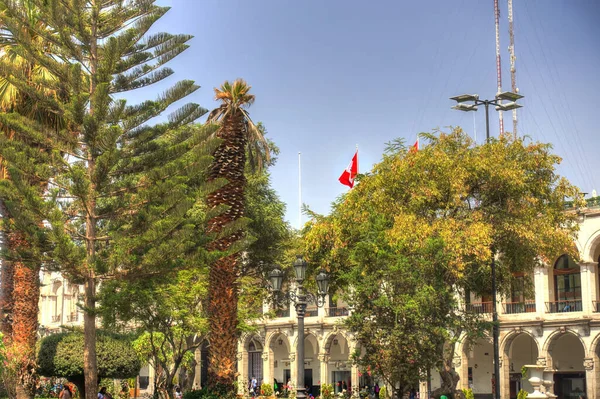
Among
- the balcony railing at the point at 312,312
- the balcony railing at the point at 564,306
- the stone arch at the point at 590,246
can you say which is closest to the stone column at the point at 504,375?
the balcony railing at the point at 564,306

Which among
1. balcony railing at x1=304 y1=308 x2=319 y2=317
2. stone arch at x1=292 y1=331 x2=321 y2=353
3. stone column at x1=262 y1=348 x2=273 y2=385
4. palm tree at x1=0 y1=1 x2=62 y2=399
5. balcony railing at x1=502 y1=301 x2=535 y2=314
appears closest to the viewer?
palm tree at x1=0 y1=1 x2=62 y2=399

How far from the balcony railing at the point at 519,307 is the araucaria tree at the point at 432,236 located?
12227 millimetres

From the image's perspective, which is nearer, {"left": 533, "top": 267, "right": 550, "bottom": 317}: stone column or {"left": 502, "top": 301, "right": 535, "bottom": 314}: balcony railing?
{"left": 533, "top": 267, "right": 550, "bottom": 317}: stone column

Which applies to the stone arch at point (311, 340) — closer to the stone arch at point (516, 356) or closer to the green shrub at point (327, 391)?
the green shrub at point (327, 391)

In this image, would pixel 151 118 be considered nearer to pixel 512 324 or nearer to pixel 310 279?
pixel 310 279

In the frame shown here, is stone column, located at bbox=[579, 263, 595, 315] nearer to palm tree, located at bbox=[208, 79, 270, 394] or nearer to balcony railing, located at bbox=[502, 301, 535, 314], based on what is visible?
balcony railing, located at bbox=[502, 301, 535, 314]

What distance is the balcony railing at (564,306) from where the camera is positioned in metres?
37.7

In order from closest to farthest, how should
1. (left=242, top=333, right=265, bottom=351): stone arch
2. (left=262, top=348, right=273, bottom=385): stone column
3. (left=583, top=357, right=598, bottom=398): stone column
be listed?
1. (left=583, top=357, right=598, bottom=398): stone column
2. (left=262, top=348, right=273, bottom=385): stone column
3. (left=242, top=333, right=265, bottom=351): stone arch

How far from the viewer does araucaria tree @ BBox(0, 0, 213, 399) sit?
830 inches

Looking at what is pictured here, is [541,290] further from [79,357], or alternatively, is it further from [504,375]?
[79,357]

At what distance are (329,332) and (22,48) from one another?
29.0 metres

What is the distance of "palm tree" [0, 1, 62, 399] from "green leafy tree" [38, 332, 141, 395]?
Answer: 4.52 ft

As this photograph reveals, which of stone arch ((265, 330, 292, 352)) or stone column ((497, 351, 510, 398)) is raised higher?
stone arch ((265, 330, 292, 352))

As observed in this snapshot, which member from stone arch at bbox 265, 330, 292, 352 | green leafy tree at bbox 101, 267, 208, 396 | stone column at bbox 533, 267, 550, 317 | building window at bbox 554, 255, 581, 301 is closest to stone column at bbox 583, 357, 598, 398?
stone column at bbox 533, 267, 550, 317
